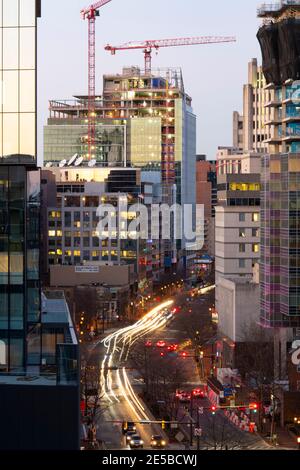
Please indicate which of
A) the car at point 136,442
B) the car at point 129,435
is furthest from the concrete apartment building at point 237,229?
the car at point 136,442

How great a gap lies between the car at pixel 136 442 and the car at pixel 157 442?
16.5 inches

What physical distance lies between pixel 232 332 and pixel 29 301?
146ft

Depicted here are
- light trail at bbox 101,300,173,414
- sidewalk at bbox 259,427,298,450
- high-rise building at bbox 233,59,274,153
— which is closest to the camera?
sidewalk at bbox 259,427,298,450

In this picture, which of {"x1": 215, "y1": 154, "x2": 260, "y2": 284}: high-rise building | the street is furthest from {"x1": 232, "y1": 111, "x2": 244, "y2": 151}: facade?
{"x1": 215, "y1": 154, "x2": 260, "y2": 284}: high-rise building

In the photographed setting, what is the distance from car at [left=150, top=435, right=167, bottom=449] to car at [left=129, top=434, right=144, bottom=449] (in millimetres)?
420

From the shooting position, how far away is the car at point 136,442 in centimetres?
4350

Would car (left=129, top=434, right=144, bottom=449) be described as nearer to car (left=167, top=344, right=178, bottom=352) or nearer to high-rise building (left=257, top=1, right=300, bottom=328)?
high-rise building (left=257, top=1, right=300, bottom=328)

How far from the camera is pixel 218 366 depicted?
68688 millimetres

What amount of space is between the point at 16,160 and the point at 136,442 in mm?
21467

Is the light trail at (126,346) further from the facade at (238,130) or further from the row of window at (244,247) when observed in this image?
the facade at (238,130)

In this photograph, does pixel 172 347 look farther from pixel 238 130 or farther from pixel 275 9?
Answer: pixel 238 130

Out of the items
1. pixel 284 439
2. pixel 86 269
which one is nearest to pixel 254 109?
pixel 86 269

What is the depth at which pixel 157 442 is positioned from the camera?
146ft

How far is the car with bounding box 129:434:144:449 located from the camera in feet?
143
